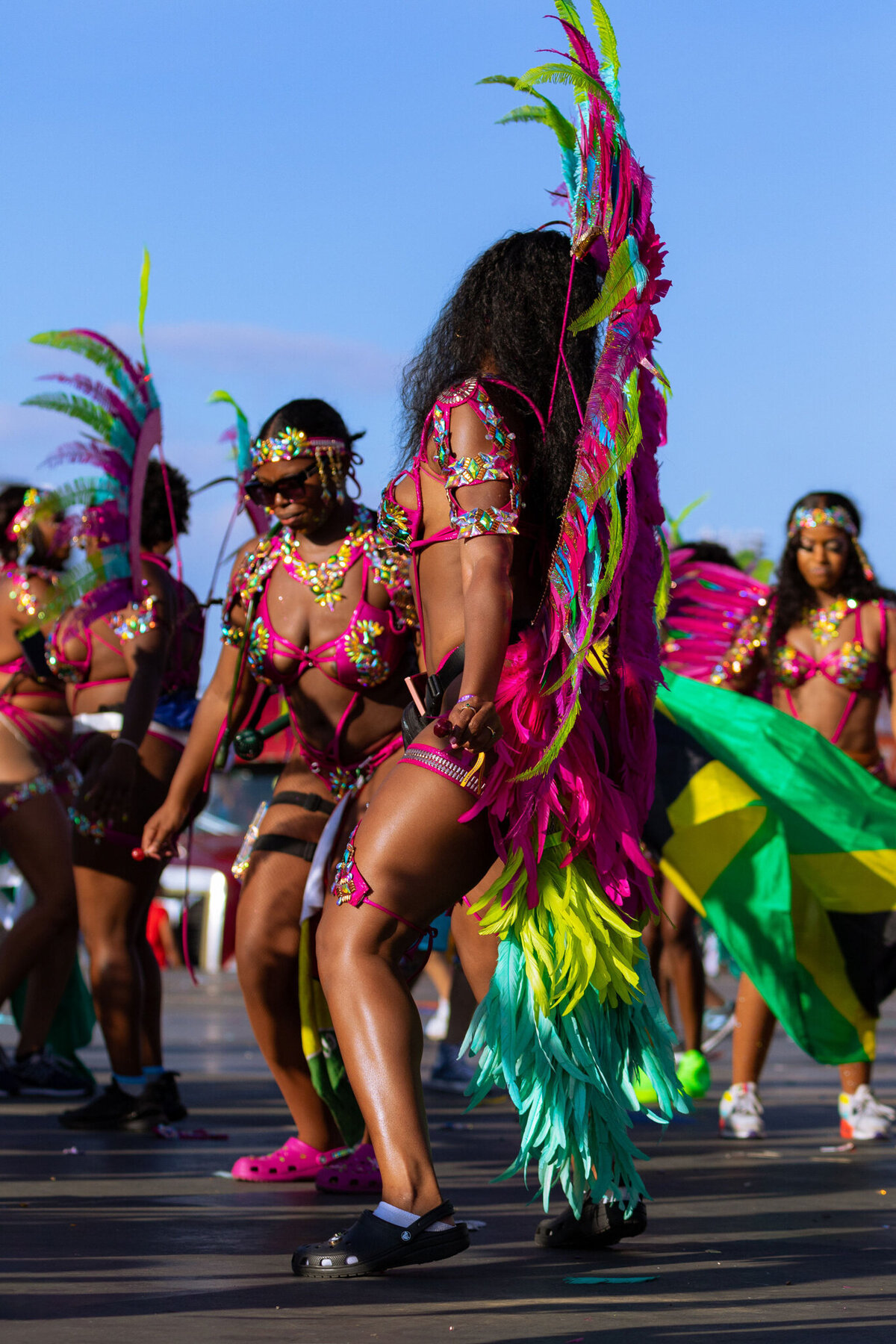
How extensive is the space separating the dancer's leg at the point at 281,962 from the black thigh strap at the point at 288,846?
1 centimetres

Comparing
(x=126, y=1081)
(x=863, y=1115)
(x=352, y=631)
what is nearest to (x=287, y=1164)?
(x=126, y=1081)

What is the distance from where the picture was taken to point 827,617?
20.5 feet

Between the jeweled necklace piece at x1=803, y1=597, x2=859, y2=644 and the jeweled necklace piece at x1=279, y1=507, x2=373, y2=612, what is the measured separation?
2.18 metres

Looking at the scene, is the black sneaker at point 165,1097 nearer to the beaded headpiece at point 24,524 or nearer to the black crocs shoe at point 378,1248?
the beaded headpiece at point 24,524

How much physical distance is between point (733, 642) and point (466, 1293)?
3816 millimetres

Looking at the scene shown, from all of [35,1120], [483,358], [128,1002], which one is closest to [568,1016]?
[483,358]

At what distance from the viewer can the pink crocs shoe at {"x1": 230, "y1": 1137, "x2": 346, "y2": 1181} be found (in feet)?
14.7

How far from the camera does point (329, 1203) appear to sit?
412 centimetres

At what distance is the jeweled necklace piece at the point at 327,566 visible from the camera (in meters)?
4.58

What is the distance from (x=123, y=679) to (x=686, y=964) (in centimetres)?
255

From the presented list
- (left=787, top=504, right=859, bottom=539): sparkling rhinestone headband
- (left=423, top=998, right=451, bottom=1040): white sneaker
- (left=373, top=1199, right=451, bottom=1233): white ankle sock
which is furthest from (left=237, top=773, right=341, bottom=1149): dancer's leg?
(left=423, top=998, right=451, bottom=1040): white sneaker

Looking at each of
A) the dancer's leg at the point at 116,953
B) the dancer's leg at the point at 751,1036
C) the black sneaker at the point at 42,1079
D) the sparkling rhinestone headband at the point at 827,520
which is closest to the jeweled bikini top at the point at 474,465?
the dancer's leg at the point at 116,953

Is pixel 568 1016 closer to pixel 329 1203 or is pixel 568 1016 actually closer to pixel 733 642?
pixel 329 1203

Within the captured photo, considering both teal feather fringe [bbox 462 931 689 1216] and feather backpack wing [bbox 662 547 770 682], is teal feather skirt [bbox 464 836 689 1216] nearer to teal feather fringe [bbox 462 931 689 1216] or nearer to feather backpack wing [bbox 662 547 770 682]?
teal feather fringe [bbox 462 931 689 1216]
